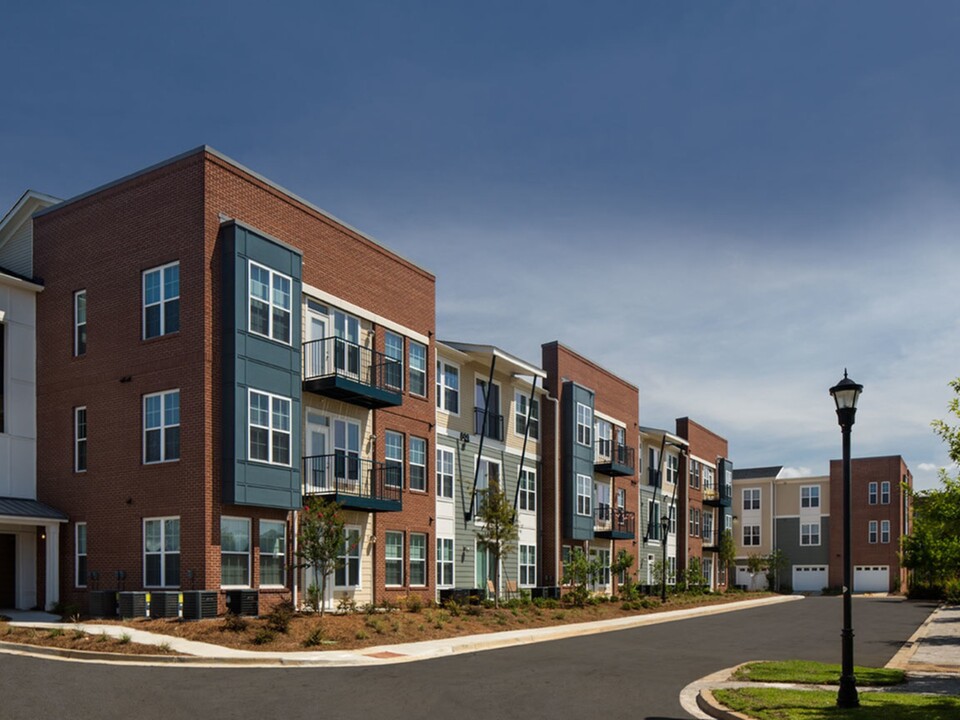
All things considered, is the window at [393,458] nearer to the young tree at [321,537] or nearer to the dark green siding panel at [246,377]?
the dark green siding panel at [246,377]

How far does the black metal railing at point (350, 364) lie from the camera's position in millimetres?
28344

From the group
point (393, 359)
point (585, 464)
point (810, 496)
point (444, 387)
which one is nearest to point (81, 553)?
point (393, 359)

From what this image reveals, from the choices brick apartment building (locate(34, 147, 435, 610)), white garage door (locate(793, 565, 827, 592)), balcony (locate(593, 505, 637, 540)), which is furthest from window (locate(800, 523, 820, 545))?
brick apartment building (locate(34, 147, 435, 610))

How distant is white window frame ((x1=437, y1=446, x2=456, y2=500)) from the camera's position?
3591 centimetres

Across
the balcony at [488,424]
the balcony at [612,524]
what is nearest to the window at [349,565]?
Answer: the balcony at [488,424]

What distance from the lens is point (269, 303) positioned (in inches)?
1029

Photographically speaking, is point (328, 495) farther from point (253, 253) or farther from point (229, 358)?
point (253, 253)

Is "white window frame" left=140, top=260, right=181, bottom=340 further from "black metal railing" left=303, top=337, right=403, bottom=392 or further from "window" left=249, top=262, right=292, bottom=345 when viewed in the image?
"black metal railing" left=303, top=337, right=403, bottom=392

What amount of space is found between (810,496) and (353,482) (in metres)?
65.1

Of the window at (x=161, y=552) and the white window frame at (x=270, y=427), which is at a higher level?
the white window frame at (x=270, y=427)

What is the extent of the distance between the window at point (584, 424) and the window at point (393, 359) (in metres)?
15.3

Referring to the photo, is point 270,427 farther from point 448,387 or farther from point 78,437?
point 448,387

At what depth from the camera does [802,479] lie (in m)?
85.9

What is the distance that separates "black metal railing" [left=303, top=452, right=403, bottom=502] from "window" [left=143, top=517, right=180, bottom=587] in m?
4.06
